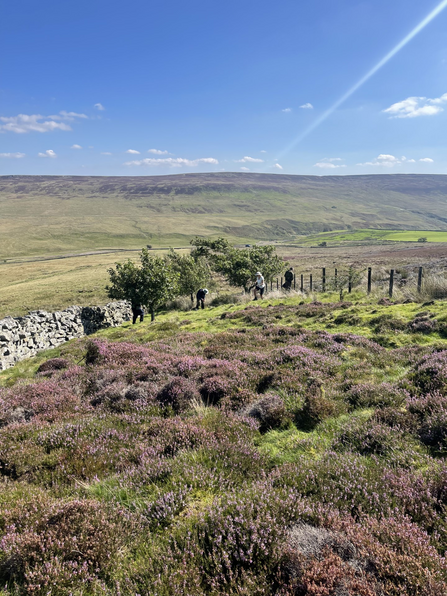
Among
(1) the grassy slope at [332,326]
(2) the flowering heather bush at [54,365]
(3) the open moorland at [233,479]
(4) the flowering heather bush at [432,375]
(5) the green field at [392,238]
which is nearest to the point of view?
(3) the open moorland at [233,479]

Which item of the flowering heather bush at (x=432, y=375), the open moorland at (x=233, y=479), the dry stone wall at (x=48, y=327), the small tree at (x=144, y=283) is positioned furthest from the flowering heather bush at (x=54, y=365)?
the small tree at (x=144, y=283)

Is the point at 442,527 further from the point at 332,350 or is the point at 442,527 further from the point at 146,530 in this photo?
the point at 332,350

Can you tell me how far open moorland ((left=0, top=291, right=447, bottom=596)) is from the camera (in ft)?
9.85

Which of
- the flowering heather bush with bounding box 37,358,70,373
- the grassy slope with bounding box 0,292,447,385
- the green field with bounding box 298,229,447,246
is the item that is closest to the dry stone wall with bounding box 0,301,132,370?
the grassy slope with bounding box 0,292,447,385

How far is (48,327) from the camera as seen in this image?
21.9 metres

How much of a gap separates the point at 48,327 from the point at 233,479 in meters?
21.4

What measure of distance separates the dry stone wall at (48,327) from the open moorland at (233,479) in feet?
31.5

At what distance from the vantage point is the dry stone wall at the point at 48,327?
17.2 metres

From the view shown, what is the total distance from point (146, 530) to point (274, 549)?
148 centimetres

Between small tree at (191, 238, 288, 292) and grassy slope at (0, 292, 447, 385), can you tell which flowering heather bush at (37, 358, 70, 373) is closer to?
grassy slope at (0, 292, 447, 385)

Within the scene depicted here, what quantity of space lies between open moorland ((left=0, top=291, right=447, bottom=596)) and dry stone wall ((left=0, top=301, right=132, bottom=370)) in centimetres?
959

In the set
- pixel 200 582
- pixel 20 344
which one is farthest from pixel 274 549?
pixel 20 344

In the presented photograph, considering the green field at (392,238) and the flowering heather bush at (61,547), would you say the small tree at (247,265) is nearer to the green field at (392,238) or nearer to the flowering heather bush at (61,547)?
the flowering heather bush at (61,547)

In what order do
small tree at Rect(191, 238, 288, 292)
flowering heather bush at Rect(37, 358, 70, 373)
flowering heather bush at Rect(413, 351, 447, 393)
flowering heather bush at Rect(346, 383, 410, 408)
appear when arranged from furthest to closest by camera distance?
small tree at Rect(191, 238, 288, 292) → flowering heather bush at Rect(37, 358, 70, 373) → flowering heather bush at Rect(413, 351, 447, 393) → flowering heather bush at Rect(346, 383, 410, 408)
